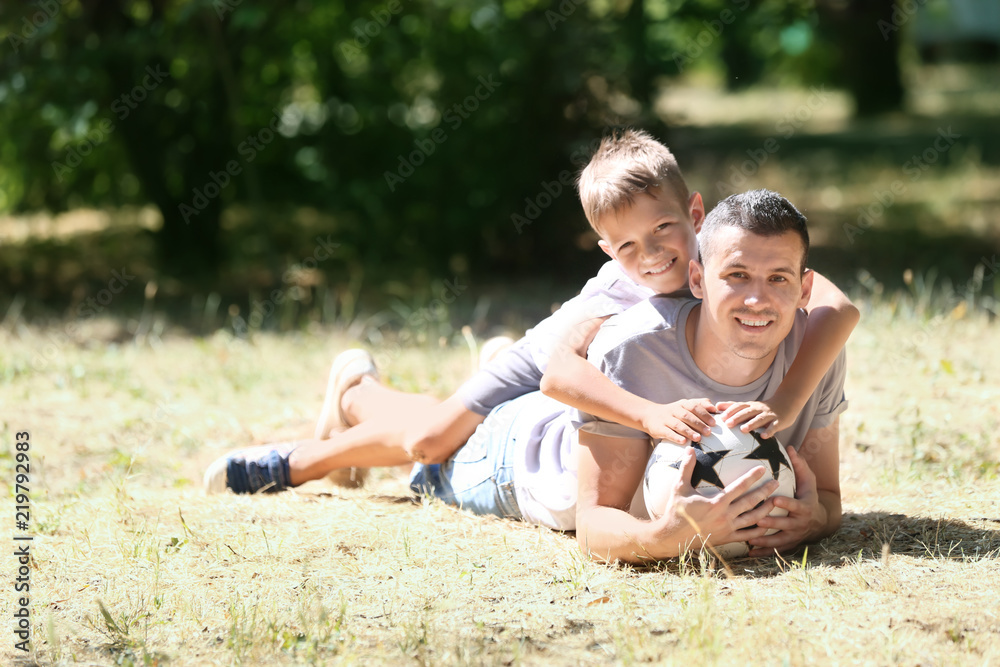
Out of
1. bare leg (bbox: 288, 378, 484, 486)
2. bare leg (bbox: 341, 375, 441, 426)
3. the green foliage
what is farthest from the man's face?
the green foliage

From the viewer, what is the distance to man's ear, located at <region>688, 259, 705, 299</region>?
10.9ft

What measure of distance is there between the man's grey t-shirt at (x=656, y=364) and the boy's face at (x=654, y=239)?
0.14 metres

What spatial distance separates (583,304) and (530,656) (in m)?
1.21

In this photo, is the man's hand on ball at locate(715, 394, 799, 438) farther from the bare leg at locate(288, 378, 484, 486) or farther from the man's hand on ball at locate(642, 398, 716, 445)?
the bare leg at locate(288, 378, 484, 486)

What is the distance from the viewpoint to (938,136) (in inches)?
581

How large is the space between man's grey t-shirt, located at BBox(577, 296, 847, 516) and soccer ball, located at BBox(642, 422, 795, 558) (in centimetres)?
14

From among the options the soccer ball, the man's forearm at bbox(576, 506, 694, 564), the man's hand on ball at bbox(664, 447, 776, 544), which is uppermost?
the soccer ball

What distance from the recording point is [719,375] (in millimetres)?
3342

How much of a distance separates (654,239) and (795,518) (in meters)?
1.01

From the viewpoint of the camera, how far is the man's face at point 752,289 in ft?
10.4

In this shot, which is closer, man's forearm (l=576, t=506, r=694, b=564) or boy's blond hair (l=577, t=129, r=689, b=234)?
man's forearm (l=576, t=506, r=694, b=564)

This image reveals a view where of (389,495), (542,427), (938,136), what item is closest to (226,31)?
(389,495)

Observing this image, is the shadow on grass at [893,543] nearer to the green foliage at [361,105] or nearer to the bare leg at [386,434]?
the bare leg at [386,434]

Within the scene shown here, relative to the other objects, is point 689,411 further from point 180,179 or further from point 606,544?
point 180,179
